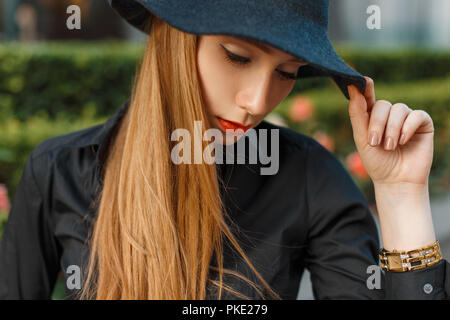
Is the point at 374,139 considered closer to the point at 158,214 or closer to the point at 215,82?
the point at 215,82

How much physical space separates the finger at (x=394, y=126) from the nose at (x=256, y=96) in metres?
0.34

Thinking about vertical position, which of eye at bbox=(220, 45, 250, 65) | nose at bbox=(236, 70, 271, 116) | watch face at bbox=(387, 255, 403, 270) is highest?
eye at bbox=(220, 45, 250, 65)

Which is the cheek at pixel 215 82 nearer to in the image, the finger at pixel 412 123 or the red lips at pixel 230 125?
the red lips at pixel 230 125

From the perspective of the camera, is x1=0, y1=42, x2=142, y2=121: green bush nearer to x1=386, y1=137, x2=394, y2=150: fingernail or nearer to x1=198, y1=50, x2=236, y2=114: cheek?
x1=198, y1=50, x2=236, y2=114: cheek

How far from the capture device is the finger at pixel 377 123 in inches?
56.2

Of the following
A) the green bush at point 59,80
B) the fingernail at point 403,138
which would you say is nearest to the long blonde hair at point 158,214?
the fingernail at point 403,138

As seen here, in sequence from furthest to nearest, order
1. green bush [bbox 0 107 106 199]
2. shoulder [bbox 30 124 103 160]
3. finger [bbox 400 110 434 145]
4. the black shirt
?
green bush [bbox 0 107 106 199] → shoulder [bbox 30 124 103 160] → the black shirt → finger [bbox 400 110 434 145]

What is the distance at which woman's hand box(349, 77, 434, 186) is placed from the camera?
4.69 feet

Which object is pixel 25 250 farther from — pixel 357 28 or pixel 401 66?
pixel 357 28

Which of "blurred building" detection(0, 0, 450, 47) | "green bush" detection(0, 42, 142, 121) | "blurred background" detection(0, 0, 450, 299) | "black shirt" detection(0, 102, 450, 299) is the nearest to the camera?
"black shirt" detection(0, 102, 450, 299)

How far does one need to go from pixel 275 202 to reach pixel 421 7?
1321 cm

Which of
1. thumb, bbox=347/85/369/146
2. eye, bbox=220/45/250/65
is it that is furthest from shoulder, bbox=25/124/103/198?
thumb, bbox=347/85/369/146

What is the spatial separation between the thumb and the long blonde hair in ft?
1.40

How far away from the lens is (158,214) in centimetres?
150
